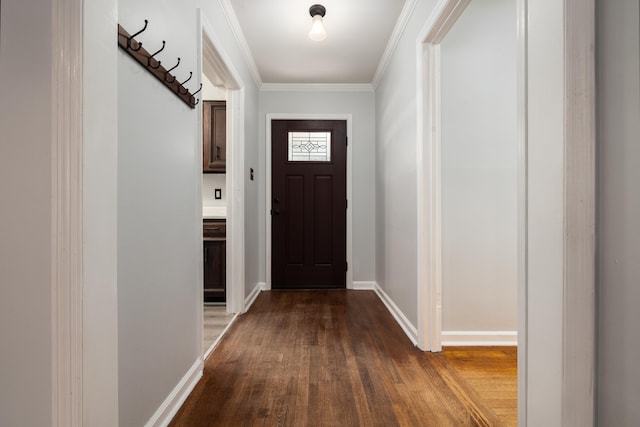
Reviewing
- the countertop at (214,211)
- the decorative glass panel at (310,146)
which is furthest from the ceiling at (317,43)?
the countertop at (214,211)

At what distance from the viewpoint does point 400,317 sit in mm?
2834

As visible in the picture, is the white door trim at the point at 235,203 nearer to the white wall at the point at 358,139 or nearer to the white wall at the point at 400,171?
the white wall at the point at 358,139

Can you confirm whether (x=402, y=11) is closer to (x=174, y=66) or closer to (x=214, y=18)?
(x=214, y=18)

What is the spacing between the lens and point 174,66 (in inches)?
61.8

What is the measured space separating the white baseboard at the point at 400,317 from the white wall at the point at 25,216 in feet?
6.83

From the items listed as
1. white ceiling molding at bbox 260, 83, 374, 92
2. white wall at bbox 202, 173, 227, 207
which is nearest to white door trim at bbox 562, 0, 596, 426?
white ceiling molding at bbox 260, 83, 374, 92

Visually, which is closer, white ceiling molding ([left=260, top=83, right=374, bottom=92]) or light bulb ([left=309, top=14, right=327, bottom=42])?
light bulb ([left=309, top=14, right=327, bottom=42])

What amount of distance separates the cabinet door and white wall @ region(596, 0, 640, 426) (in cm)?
300

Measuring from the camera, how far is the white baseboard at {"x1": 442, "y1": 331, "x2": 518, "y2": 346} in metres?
2.39

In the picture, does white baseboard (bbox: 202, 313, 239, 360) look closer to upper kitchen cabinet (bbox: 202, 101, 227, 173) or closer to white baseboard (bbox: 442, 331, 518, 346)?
white baseboard (bbox: 442, 331, 518, 346)

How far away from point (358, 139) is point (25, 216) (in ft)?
11.9

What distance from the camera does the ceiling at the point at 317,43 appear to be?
8.41 ft

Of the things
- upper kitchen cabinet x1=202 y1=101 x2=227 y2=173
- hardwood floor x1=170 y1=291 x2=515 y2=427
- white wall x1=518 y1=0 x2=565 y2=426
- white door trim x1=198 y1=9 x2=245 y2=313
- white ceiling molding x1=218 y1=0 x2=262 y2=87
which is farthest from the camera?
upper kitchen cabinet x1=202 y1=101 x2=227 y2=173

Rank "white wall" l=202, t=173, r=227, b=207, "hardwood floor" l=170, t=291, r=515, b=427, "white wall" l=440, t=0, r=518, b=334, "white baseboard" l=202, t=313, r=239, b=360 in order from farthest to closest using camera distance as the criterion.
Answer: "white wall" l=202, t=173, r=227, b=207
"white wall" l=440, t=0, r=518, b=334
"white baseboard" l=202, t=313, r=239, b=360
"hardwood floor" l=170, t=291, r=515, b=427
